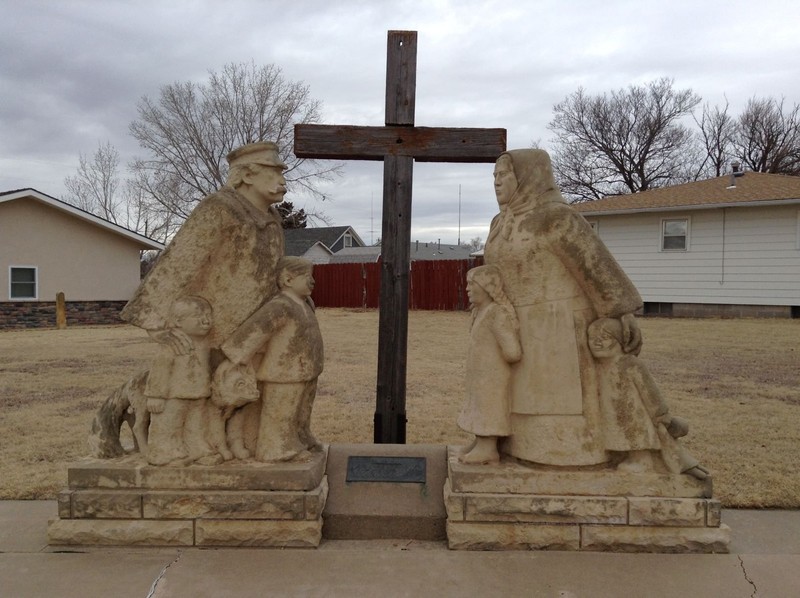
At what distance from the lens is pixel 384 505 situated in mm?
3473

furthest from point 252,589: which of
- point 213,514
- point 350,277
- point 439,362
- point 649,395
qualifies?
point 350,277

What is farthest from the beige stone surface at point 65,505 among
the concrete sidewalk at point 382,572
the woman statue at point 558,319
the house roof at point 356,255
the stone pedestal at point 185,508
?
the house roof at point 356,255

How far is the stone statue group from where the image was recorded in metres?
3.31

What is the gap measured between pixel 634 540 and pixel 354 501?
58.0 inches

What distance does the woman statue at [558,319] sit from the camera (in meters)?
3.31

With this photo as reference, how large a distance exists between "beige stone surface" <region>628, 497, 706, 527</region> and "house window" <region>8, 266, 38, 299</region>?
20065 millimetres

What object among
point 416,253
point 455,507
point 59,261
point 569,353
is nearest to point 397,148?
point 569,353

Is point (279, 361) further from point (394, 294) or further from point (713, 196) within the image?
point (713, 196)

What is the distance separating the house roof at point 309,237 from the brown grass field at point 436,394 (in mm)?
22093

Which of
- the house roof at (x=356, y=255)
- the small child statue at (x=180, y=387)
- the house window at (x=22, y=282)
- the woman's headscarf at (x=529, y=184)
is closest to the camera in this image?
the small child statue at (x=180, y=387)

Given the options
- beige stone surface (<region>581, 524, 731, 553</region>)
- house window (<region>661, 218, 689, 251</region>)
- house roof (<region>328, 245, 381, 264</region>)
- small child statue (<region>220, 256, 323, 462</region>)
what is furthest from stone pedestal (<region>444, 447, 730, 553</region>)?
house roof (<region>328, 245, 381, 264</region>)

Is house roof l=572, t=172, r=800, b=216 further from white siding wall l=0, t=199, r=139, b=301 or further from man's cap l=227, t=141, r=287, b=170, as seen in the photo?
man's cap l=227, t=141, r=287, b=170

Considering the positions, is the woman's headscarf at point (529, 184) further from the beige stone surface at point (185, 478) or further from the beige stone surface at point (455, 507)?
the beige stone surface at point (185, 478)

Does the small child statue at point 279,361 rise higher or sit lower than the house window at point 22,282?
lower
